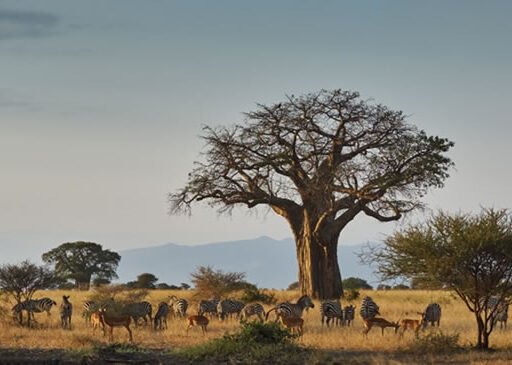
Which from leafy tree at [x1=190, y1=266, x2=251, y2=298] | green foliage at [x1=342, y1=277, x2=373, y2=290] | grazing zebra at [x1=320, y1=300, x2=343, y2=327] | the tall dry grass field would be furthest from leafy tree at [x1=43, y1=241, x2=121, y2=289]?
grazing zebra at [x1=320, y1=300, x2=343, y2=327]

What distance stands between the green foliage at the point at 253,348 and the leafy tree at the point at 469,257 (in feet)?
12.3

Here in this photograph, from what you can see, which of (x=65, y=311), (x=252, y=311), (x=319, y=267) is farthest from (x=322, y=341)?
(x=319, y=267)

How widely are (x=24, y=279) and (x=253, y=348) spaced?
13.2 meters

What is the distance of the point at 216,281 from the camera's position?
4447 cm

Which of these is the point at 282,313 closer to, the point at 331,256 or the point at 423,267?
the point at 423,267

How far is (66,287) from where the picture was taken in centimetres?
6906

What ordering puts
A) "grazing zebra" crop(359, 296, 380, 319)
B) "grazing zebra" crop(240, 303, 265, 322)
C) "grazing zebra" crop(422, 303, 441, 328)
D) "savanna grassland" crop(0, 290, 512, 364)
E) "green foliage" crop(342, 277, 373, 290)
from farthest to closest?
"green foliage" crop(342, 277, 373, 290) < "grazing zebra" crop(240, 303, 265, 322) < "grazing zebra" crop(359, 296, 380, 319) < "grazing zebra" crop(422, 303, 441, 328) < "savanna grassland" crop(0, 290, 512, 364)

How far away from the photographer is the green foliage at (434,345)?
2212 cm

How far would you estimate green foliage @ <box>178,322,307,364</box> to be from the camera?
1977cm

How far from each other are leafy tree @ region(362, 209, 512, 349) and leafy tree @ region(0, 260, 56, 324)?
1304cm

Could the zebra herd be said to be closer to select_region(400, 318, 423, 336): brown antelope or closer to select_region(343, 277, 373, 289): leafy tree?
select_region(400, 318, 423, 336): brown antelope

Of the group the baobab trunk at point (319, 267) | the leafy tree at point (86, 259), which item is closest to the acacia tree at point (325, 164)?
the baobab trunk at point (319, 267)

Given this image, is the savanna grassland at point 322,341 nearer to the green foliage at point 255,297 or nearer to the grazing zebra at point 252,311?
the grazing zebra at point 252,311

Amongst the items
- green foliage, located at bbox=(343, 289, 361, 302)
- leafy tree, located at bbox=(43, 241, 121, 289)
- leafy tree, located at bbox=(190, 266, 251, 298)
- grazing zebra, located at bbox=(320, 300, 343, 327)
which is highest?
leafy tree, located at bbox=(43, 241, 121, 289)
